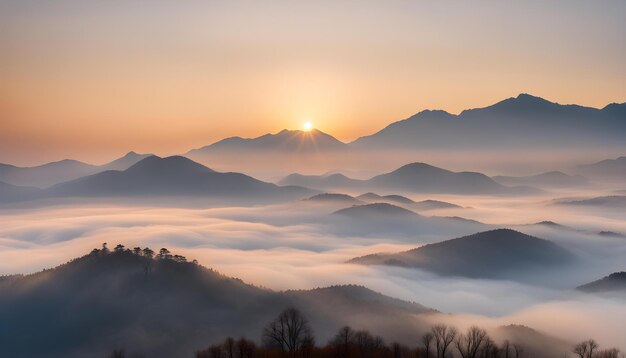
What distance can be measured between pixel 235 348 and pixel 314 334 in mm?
47896

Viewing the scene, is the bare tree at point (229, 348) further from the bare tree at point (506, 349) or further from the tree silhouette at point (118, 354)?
the bare tree at point (506, 349)

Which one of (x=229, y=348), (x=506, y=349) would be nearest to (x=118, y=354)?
(x=229, y=348)

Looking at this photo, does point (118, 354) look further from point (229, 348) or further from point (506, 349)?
point (506, 349)

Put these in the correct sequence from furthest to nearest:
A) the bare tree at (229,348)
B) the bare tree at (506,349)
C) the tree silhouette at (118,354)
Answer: the tree silhouette at (118,354)
the bare tree at (506,349)
the bare tree at (229,348)

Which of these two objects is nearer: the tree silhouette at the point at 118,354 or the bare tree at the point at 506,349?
the bare tree at the point at 506,349

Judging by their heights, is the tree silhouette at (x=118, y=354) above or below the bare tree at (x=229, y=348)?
below

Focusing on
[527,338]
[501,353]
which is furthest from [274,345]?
[527,338]

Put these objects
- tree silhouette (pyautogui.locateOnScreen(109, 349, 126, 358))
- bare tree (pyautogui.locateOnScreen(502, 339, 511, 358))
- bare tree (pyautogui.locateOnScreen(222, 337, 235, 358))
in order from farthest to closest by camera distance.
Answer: tree silhouette (pyautogui.locateOnScreen(109, 349, 126, 358)) → bare tree (pyautogui.locateOnScreen(502, 339, 511, 358)) → bare tree (pyautogui.locateOnScreen(222, 337, 235, 358))

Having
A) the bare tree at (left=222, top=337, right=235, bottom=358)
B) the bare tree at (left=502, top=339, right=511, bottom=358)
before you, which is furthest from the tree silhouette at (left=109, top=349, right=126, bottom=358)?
the bare tree at (left=502, top=339, right=511, bottom=358)

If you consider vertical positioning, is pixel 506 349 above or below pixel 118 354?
above

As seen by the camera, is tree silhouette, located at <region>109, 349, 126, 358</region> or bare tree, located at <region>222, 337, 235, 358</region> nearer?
bare tree, located at <region>222, 337, 235, 358</region>

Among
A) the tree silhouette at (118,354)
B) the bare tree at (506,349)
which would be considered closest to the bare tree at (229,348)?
the tree silhouette at (118,354)

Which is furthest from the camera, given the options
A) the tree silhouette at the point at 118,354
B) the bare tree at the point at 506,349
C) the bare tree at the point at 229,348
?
the tree silhouette at the point at 118,354

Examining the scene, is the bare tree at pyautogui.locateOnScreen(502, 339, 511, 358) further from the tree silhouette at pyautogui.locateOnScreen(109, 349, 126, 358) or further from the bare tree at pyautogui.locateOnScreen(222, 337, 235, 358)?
the tree silhouette at pyautogui.locateOnScreen(109, 349, 126, 358)
